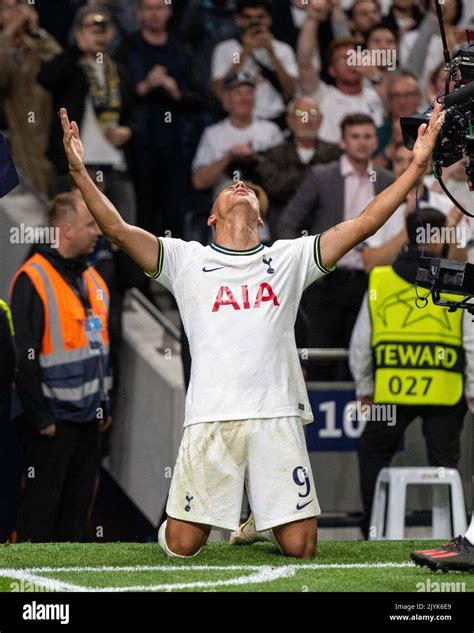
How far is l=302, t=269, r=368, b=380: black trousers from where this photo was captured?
961cm

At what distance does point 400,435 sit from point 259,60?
3.39 meters

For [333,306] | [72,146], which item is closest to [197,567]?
[72,146]

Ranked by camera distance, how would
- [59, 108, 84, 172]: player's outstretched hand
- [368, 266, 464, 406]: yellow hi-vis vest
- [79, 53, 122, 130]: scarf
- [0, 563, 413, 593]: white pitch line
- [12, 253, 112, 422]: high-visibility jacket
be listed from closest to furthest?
[0, 563, 413, 593]: white pitch line, [59, 108, 84, 172]: player's outstretched hand, [12, 253, 112, 422]: high-visibility jacket, [368, 266, 464, 406]: yellow hi-vis vest, [79, 53, 122, 130]: scarf

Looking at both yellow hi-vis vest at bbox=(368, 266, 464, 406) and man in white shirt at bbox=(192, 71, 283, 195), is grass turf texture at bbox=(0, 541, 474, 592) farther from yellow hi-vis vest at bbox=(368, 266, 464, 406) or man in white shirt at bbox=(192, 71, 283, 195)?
man in white shirt at bbox=(192, 71, 283, 195)

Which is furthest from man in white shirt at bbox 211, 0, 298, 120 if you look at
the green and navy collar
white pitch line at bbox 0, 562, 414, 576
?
white pitch line at bbox 0, 562, 414, 576

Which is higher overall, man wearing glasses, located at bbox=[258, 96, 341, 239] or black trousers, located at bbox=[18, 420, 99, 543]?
man wearing glasses, located at bbox=[258, 96, 341, 239]

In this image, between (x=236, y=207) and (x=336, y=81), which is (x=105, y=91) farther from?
(x=236, y=207)

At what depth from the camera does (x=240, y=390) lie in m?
6.43

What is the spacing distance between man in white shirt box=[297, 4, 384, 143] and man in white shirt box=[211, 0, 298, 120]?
167mm

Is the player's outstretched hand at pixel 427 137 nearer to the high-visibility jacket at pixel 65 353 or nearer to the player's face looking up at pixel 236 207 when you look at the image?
the player's face looking up at pixel 236 207

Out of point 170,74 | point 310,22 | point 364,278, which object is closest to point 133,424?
point 364,278

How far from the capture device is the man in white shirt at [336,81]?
1062cm

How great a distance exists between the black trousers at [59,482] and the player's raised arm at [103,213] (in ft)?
6.79

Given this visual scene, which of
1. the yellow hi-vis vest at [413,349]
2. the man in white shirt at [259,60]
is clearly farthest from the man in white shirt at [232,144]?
the yellow hi-vis vest at [413,349]
